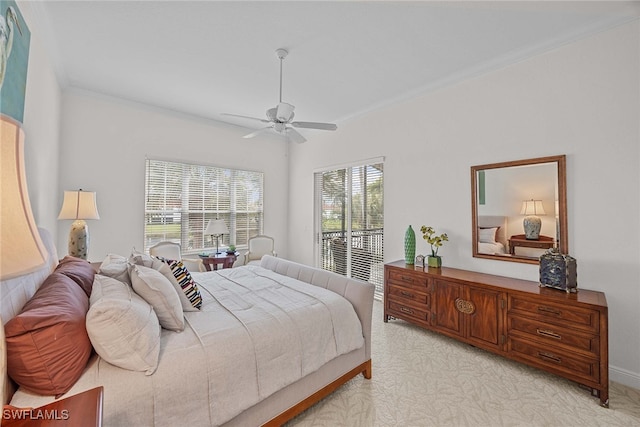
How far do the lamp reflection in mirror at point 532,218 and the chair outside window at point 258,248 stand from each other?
3487mm

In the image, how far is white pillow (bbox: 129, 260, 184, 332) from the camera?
161 cm

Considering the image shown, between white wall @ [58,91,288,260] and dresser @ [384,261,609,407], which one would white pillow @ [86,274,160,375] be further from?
white wall @ [58,91,288,260]

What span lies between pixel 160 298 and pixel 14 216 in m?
1.14

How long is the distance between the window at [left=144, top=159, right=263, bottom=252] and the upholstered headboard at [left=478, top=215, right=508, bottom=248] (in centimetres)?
367

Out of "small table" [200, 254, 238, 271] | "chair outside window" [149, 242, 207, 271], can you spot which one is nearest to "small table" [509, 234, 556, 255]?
"small table" [200, 254, 238, 271]

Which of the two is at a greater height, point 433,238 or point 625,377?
point 433,238

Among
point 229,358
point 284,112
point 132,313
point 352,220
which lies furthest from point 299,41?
point 352,220

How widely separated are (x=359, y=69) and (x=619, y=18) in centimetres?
212

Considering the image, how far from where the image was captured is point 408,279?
3113 millimetres

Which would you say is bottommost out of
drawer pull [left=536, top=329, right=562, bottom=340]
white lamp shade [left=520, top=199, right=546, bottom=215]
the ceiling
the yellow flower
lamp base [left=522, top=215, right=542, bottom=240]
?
drawer pull [left=536, top=329, right=562, bottom=340]

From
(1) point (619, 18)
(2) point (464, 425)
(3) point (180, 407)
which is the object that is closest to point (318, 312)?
(3) point (180, 407)

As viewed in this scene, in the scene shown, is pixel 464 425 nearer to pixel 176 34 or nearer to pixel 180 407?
pixel 180 407

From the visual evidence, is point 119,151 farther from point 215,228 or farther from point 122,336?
point 122,336

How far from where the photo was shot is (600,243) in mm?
2336
